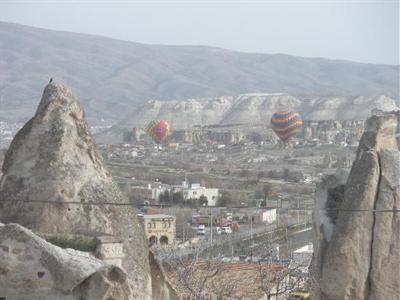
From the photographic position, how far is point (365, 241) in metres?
9.17

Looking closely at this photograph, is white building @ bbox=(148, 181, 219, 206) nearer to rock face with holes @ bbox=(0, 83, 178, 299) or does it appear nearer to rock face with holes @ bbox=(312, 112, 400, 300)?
rock face with holes @ bbox=(312, 112, 400, 300)

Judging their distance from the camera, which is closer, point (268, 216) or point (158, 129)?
point (268, 216)

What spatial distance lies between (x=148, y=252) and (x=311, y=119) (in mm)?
179652

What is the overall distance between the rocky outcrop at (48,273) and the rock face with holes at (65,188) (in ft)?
3.62

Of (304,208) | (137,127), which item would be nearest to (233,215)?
(304,208)

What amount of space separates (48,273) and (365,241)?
3397mm

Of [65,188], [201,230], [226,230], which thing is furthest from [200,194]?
[65,188]

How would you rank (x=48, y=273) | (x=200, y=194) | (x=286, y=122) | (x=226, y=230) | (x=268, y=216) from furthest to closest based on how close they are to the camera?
(x=286, y=122) < (x=200, y=194) < (x=268, y=216) < (x=226, y=230) < (x=48, y=273)

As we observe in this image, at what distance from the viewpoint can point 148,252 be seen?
790 cm

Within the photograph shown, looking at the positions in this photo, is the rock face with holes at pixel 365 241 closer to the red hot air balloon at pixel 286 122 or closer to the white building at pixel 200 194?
the white building at pixel 200 194

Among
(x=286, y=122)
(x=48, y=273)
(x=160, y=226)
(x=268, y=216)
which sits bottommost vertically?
(x=268, y=216)

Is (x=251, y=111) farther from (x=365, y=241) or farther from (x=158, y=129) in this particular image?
(x=365, y=241)

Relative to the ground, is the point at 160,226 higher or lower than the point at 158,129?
higher

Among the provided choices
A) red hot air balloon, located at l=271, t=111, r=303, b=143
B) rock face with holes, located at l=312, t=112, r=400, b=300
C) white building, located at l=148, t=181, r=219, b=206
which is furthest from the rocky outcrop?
red hot air balloon, located at l=271, t=111, r=303, b=143
